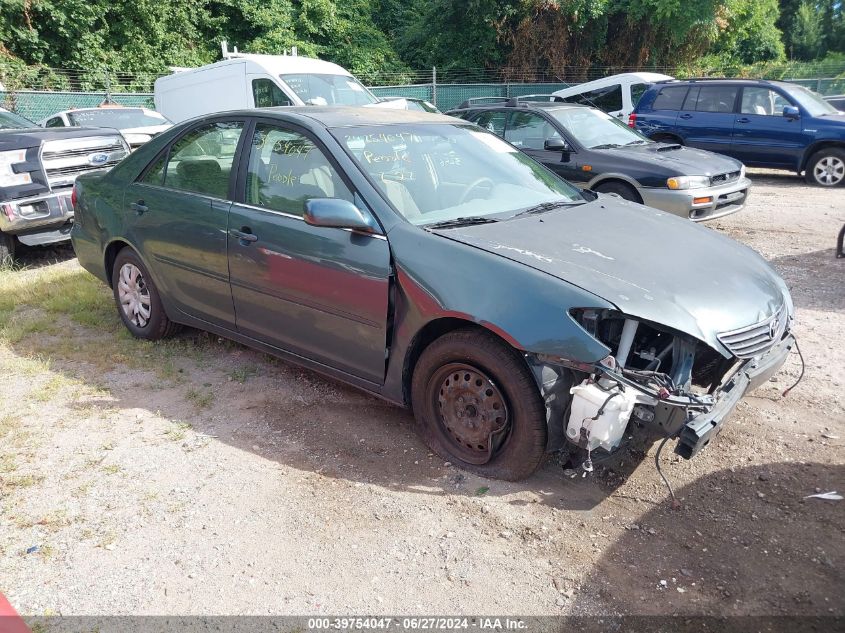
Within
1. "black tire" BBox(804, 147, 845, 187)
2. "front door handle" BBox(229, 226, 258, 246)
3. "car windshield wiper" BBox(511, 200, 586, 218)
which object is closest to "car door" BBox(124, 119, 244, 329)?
"front door handle" BBox(229, 226, 258, 246)

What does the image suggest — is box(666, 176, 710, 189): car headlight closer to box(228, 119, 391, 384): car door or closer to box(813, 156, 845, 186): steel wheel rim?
box(228, 119, 391, 384): car door

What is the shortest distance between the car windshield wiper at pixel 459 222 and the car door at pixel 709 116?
33.6 ft

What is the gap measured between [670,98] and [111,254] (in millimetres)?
10926

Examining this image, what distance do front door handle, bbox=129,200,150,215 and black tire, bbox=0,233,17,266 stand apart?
348 centimetres

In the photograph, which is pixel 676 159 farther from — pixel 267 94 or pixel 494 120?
pixel 267 94

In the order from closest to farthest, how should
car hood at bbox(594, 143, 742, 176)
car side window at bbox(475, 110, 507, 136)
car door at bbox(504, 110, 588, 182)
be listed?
car hood at bbox(594, 143, 742, 176), car door at bbox(504, 110, 588, 182), car side window at bbox(475, 110, 507, 136)

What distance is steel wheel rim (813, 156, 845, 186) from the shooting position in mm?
11578

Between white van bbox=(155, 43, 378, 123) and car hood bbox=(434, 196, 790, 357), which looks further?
white van bbox=(155, 43, 378, 123)

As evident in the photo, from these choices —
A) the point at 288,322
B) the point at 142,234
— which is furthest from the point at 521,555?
the point at 142,234

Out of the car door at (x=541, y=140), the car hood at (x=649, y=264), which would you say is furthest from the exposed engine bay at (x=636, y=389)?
the car door at (x=541, y=140)

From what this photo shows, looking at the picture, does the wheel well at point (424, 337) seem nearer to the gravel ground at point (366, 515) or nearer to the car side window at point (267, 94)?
the gravel ground at point (366, 515)

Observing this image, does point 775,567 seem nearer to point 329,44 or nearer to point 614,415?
point 614,415

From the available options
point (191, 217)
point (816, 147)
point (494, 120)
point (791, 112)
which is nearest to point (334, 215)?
point (191, 217)

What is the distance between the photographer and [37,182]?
7223mm
